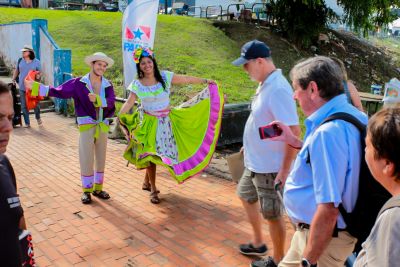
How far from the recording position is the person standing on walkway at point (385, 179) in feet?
4.01

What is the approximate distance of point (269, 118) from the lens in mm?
2969

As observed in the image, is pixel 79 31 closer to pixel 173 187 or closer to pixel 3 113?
pixel 173 187

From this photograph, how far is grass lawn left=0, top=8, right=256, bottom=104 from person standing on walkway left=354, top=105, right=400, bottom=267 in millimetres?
9227

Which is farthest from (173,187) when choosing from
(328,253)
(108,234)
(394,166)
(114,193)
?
(394,166)

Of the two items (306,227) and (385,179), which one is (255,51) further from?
(385,179)

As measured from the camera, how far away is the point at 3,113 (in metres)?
1.68

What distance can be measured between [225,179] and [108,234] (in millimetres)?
2255

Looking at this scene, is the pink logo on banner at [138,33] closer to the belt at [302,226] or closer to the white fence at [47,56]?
the white fence at [47,56]

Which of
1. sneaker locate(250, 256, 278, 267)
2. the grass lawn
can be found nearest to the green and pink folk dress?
sneaker locate(250, 256, 278, 267)

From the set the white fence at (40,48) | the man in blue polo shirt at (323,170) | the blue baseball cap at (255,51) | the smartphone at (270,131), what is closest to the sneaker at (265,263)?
the man in blue polo shirt at (323,170)

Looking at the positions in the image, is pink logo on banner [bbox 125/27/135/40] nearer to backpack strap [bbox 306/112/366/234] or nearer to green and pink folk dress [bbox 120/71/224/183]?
green and pink folk dress [bbox 120/71/224/183]

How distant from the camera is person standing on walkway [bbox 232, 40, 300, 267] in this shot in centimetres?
287

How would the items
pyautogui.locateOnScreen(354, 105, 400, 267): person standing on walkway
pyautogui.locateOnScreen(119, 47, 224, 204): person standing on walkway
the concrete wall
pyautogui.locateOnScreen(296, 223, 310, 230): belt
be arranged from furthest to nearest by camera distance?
the concrete wall, pyautogui.locateOnScreen(119, 47, 224, 204): person standing on walkway, pyautogui.locateOnScreen(296, 223, 310, 230): belt, pyautogui.locateOnScreen(354, 105, 400, 267): person standing on walkway

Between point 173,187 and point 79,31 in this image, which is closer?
point 173,187
